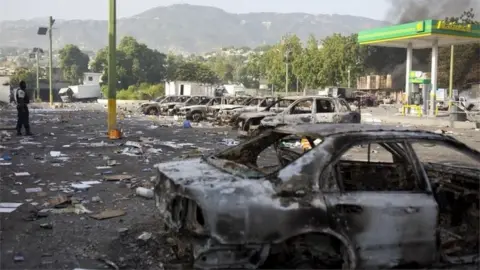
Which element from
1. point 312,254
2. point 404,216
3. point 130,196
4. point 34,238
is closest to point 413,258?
point 404,216

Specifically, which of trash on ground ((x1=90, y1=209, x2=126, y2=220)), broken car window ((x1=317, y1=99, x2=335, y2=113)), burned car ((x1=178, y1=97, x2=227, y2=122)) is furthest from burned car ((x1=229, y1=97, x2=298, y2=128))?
trash on ground ((x1=90, y1=209, x2=126, y2=220))

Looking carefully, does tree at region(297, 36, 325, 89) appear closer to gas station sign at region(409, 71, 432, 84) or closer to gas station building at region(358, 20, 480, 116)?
gas station building at region(358, 20, 480, 116)

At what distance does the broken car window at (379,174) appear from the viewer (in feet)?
13.6

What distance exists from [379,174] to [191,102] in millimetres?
24364

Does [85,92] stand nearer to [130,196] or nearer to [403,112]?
[403,112]

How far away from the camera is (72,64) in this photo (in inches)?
4798

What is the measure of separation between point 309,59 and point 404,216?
60.1 metres

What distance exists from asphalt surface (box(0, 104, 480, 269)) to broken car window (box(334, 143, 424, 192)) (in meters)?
1.65

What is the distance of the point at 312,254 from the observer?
398 cm

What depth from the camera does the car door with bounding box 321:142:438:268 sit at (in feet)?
12.7

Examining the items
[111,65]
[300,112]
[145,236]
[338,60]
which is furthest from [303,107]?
[338,60]

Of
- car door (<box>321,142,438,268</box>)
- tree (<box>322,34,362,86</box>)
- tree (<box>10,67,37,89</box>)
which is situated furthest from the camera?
tree (<box>10,67,37,89</box>)

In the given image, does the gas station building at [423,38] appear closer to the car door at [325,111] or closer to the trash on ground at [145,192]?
the car door at [325,111]

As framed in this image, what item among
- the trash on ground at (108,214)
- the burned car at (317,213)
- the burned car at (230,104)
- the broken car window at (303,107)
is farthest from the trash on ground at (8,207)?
the burned car at (230,104)
